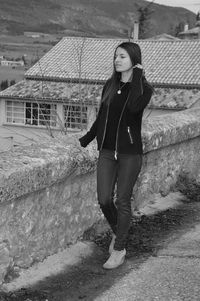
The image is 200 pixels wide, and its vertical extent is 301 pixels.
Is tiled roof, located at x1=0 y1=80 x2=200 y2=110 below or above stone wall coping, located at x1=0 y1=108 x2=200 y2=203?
below

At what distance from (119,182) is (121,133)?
0.36 m

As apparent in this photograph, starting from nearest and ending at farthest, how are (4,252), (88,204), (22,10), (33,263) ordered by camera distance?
(4,252) → (33,263) → (88,204) → (22,10)

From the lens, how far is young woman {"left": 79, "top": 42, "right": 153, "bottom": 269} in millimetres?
4043

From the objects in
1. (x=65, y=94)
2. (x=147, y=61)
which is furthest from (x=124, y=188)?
(x=147, y=61)

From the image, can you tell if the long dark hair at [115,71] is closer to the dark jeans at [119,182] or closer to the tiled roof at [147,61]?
the dark jeans at [119,182]

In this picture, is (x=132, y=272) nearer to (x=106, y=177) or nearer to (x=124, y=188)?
(x=124, y=188)

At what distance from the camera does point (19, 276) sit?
149 inches

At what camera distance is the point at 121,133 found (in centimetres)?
405

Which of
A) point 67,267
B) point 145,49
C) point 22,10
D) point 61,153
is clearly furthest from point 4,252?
point 22,10

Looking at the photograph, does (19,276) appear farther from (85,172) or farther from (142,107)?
(142,107)

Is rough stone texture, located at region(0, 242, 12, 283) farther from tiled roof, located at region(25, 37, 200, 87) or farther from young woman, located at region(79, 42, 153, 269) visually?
tiled roof, located at region(25, 37, 200, 87)

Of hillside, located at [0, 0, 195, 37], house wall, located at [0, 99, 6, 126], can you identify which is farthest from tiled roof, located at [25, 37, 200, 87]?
hillside, located at [0, 0, 195, 37]

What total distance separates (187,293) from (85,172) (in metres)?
1.27

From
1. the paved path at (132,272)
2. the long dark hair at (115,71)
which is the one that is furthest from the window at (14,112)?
the long dark hair at (115,71)
